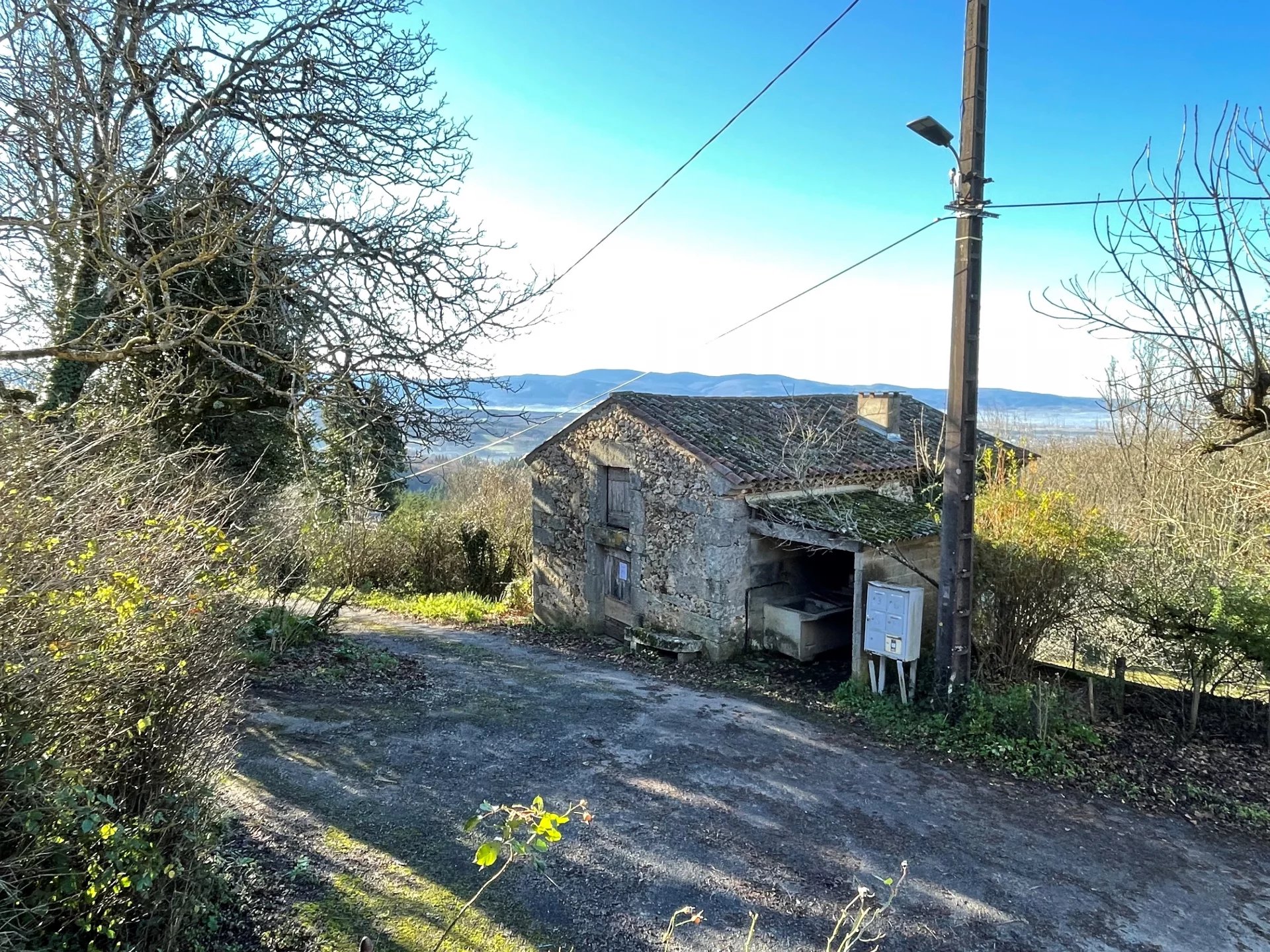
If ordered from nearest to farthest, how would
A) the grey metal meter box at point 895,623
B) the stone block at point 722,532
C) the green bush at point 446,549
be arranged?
the grey metal meter box at point 895,623 < the stone block at point 722,532 < the green bush at point 446,549

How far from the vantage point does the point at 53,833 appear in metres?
2.86

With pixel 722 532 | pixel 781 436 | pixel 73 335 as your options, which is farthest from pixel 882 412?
pixel 73 335

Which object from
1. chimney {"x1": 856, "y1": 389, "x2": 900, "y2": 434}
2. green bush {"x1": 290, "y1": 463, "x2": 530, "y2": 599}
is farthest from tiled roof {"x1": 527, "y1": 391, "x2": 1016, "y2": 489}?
green bush {"x1": 290, "y1": 463, "x2": 530, "y2": 599}

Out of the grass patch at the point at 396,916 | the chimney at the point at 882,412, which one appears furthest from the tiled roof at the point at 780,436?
the grass patch at the point at 396,916

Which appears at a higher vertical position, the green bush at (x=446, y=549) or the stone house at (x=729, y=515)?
the stone house at (x=729, y=515)

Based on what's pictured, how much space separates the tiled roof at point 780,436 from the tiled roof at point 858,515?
14.0 inches

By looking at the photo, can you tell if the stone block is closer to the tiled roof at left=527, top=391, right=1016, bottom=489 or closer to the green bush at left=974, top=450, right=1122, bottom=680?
the tiled roof at left=527, top=391, right=1016, bottom=489

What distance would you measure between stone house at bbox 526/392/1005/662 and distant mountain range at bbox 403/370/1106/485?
2.92ft

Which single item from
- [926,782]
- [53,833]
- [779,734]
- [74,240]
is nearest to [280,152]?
[74,240]

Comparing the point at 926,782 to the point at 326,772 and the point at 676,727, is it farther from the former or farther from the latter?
the point at 326,772

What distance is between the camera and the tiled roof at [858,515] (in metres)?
9.78

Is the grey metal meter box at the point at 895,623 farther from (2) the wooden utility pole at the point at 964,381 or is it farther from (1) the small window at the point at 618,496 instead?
(1) the small window at the point at 618,496

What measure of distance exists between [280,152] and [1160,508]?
11.9 metres

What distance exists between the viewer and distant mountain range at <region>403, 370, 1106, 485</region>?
919 cm
